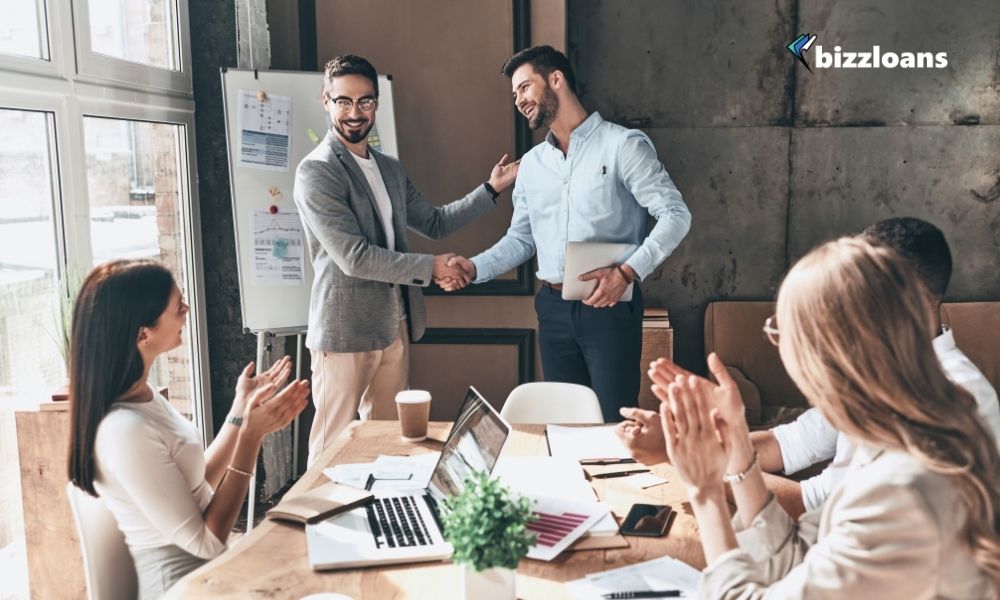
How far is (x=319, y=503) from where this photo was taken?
189 cm

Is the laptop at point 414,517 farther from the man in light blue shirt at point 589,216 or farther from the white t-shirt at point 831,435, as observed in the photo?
the man in light blue shirt at point 589,216

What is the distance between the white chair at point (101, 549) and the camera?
172 cm

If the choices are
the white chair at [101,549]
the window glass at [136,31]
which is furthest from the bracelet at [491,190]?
the white chair at [101,549]

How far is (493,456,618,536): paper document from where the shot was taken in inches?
71.2

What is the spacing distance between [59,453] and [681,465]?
6.45 feet

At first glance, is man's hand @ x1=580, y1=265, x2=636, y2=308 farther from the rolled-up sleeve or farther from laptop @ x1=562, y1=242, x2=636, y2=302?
the rolled-up sleeve

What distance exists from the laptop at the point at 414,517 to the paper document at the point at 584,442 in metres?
0.38

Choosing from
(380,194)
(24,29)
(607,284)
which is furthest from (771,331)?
(24,29)

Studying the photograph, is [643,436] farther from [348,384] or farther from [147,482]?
[348,384]

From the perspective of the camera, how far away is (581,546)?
1.69 m

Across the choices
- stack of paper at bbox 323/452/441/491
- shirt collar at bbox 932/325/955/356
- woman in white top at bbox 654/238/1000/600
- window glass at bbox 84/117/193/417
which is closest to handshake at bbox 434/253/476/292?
window glass at bbox 84/117/193/417

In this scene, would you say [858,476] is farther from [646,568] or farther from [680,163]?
[680,163]

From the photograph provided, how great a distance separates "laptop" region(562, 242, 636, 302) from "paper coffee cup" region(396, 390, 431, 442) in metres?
1.05

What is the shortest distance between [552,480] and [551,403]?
835mm
